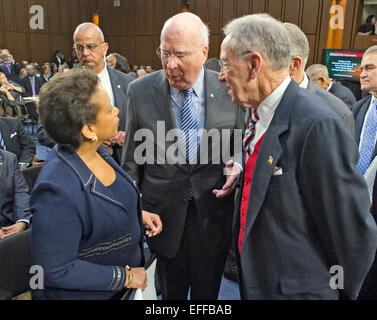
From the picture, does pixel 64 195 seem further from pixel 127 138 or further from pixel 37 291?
pixel 127 138

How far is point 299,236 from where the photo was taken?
1197 mm

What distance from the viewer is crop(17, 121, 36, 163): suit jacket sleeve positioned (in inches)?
152

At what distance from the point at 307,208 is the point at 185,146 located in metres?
0.75

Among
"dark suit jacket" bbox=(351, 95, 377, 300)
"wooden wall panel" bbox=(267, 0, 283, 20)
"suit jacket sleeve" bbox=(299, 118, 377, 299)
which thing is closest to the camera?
"suit jacket sleeve" bbox=(299, 118, 377, 299)

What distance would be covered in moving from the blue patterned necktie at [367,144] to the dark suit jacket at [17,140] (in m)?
3.44

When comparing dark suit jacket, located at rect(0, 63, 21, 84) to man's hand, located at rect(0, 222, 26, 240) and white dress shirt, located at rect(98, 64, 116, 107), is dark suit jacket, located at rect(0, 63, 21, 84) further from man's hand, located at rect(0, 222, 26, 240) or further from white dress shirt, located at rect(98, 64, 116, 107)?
man's hand, located at rect(0, 222, 26, 240)

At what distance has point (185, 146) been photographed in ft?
5.71

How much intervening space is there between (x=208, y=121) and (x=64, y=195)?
0.86m

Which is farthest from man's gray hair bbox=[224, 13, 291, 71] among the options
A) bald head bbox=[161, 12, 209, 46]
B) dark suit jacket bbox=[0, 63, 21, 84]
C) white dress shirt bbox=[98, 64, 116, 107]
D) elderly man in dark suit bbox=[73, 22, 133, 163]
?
dark suit jacket bbox=[0, 63, 21, 84]

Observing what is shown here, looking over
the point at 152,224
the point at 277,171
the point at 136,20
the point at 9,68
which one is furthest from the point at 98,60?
the point at 136,20

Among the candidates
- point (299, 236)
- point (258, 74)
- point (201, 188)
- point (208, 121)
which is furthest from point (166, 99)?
point (299, 236)

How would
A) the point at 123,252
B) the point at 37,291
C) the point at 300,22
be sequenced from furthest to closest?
the point at 300,22, the point at 123,252, the point at 37,291

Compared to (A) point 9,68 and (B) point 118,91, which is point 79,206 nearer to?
(B) point 118,91

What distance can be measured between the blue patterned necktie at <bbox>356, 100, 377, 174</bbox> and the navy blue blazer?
6.37ft
